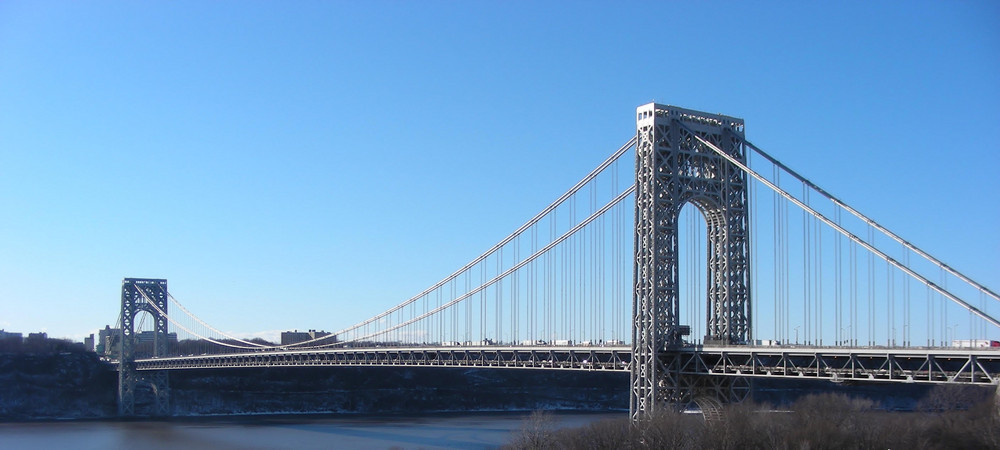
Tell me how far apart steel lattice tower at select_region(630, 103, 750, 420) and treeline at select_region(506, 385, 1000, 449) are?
1344 mm

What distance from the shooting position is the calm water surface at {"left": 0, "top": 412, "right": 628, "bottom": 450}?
6162 cm

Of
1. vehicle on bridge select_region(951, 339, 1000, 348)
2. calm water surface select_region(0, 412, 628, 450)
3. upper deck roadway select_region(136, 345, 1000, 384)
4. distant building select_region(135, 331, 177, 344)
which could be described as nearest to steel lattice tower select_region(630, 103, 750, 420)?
upper deck roadway select_region(136, 345, 1000, 384)

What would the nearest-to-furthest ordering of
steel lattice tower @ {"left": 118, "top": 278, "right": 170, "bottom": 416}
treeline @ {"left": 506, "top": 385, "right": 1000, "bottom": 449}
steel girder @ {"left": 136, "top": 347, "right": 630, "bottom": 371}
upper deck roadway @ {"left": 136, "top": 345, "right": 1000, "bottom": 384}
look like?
upper deck roadway @ {"left": 136, "top": 345, "right": 1000, "bottom": 384} → treeline @ {"left": 506, "top": 385, "right": 1000, "bottom": 449} → steel girder @ {"left": 136, "top": 347, "right": 630, "bottom": 371} → steel lattice tower @ {"left": 118, "top": 278, "right": 170, "bottom": 416}

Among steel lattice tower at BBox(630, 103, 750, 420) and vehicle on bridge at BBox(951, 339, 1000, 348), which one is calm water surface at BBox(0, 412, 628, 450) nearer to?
steel lattice tower at BBox(630, 103, 750, 420)

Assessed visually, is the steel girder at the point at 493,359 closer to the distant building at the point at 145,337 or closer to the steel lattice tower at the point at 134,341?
the steel lattice tower at the point at 134,341

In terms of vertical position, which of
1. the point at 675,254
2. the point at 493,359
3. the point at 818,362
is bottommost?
the point at 493,359

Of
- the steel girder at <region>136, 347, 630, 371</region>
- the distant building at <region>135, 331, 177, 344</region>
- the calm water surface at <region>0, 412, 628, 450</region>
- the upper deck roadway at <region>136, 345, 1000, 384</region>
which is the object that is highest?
the upper deck roadway at <region>136, 345, 1000, 384</region>

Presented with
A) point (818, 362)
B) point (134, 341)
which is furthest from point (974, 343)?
point (134, 341)

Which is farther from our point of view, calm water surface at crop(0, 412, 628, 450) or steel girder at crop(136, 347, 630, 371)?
calm water surface at crop(0, 412, 628, 450)

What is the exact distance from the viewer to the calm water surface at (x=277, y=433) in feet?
202

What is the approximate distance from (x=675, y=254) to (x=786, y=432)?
6.78 meters

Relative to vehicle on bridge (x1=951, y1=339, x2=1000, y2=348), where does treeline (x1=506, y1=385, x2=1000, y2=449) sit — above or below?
below

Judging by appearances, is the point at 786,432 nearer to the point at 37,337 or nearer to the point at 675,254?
the point at 675,254

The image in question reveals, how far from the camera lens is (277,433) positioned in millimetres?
72188
